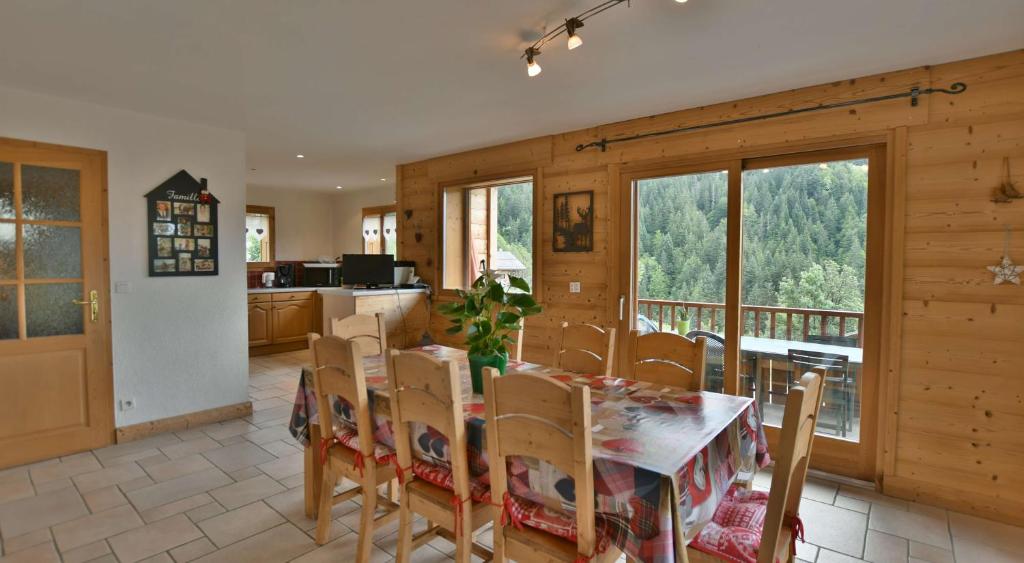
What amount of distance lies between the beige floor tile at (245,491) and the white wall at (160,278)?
57.3 inches

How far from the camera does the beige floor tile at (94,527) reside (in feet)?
8.27

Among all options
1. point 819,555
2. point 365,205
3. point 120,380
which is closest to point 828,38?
point 819,555

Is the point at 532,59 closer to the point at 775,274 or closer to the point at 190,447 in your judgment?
the point at 775,274

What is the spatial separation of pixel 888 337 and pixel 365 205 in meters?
7.39

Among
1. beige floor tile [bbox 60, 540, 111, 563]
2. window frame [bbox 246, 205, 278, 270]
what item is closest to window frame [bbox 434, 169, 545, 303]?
beige floor tile [bbox 60, 540, 111, 563]

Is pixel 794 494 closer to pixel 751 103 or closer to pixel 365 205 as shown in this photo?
pixel 751 103

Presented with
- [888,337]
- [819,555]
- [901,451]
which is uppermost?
[888,337]

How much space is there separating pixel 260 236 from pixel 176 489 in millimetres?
5871

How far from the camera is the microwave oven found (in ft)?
25.1

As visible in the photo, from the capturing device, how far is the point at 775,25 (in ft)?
7.94

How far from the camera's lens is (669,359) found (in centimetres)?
260

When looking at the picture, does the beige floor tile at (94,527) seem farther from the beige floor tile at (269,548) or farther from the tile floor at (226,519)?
the beige floor tile at (269,548)

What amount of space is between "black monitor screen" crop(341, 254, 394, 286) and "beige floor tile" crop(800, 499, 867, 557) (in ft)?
14.6

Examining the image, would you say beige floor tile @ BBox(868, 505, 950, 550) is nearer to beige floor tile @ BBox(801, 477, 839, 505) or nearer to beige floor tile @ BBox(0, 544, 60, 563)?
beige floor tile @ BBox(801, 477, 839, 505)
